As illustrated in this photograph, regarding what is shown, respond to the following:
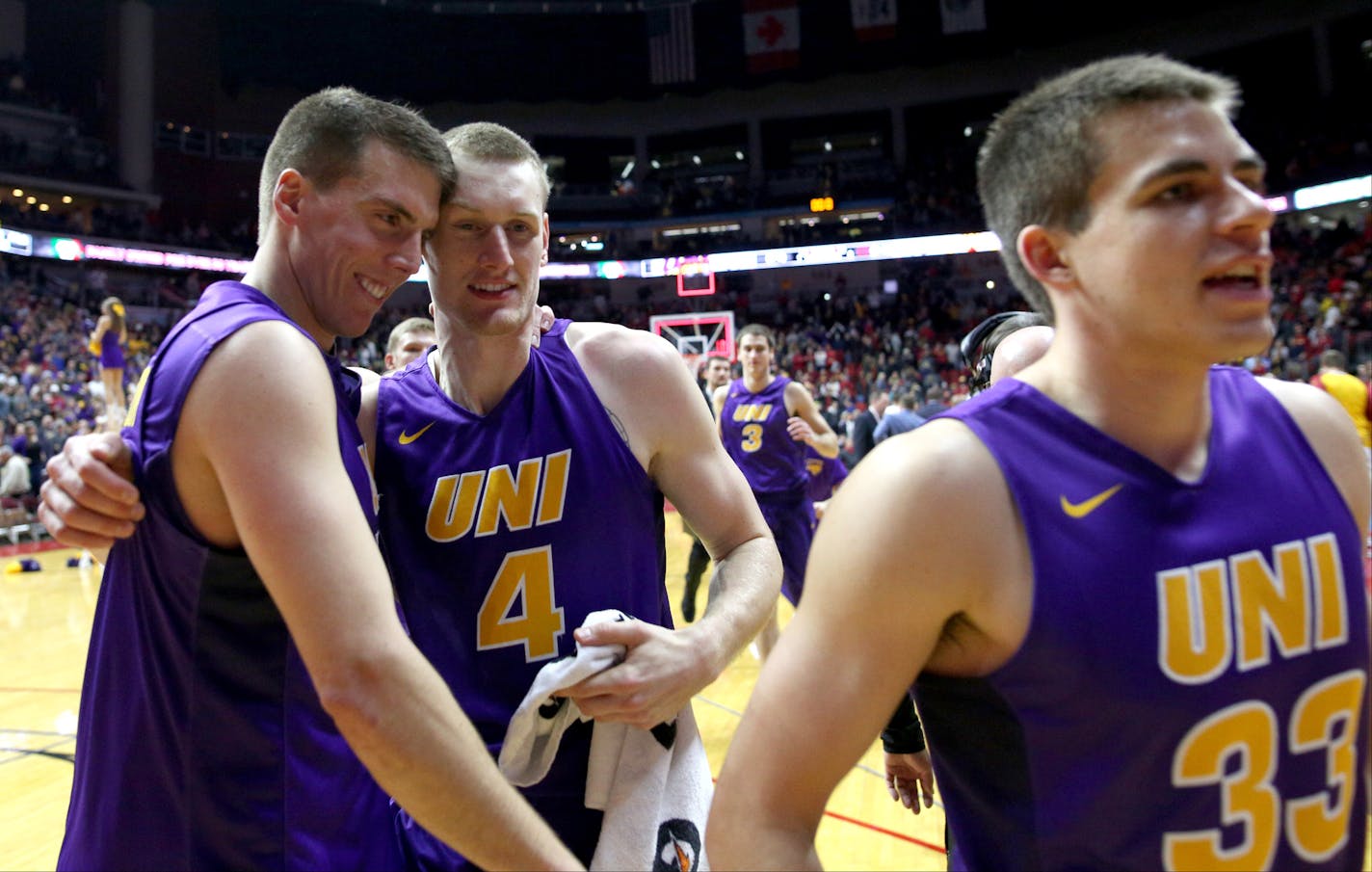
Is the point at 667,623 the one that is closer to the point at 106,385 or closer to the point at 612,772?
the point at 612,772

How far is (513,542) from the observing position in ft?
6.74

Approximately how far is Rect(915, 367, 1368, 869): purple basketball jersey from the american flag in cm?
2766

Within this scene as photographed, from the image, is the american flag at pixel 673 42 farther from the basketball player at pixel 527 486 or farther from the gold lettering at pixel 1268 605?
the gold lettering at pixel 1268 605

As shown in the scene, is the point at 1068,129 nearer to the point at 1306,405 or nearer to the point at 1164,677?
the point at 1306,405

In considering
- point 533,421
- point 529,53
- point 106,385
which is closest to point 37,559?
point 106,385

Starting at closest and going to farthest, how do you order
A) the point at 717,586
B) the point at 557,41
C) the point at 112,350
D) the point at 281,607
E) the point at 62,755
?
the point at 281,607 < the point at 717,586 < the point at 62,755 < the point at 112,350 < the point at 557,41

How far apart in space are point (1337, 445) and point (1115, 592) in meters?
0.53

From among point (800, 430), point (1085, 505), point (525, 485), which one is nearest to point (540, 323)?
point (525, 485)

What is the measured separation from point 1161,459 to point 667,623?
1289 millimetres

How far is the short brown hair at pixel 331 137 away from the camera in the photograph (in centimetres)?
171

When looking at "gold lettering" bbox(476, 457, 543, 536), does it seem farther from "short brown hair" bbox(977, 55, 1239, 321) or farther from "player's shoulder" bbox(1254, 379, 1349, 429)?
"player's shoulder" bbox(1254, 379, 1349, 429)

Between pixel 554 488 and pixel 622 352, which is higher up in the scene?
pixel 622 352

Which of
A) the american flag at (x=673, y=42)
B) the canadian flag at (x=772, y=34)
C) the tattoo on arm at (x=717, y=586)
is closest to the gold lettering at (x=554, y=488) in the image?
the tattoo on arm at (x=717, y=586)

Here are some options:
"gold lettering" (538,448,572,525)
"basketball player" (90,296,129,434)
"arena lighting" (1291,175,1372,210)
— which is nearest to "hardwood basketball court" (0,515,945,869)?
"gold lettering" (538,448,572,525)
